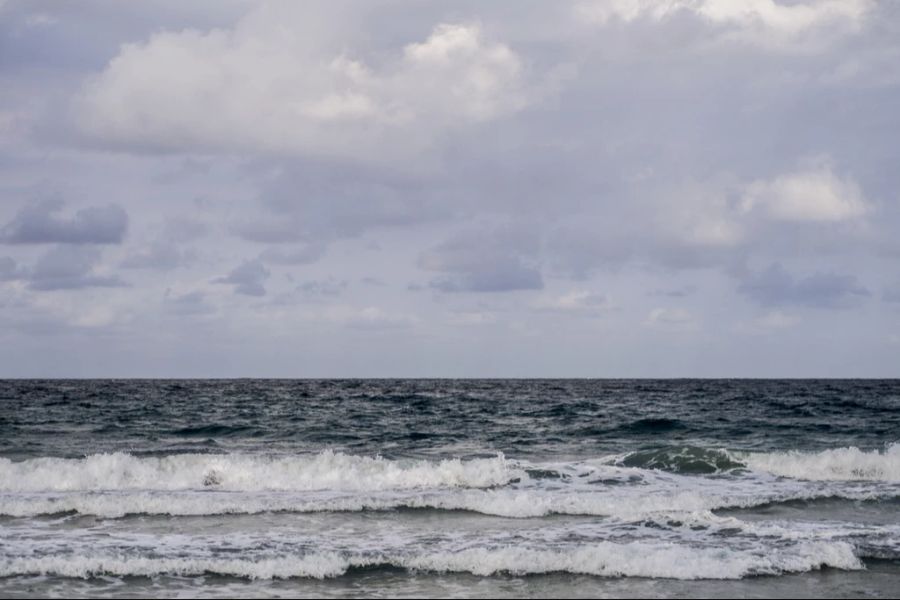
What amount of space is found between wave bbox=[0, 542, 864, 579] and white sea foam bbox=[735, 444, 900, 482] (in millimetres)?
10947

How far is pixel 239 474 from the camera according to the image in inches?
926

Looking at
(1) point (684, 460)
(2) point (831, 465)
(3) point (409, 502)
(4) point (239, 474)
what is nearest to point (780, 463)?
(2) point (831, 465)

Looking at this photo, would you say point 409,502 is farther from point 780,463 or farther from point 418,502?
point 780,463

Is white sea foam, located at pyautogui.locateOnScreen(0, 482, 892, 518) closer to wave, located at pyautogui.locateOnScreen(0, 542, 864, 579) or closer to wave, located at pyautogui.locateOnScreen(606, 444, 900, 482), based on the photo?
wave, located at pyautogui.locateOnScreen(606, 444, 900, 482)

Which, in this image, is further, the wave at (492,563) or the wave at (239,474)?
the wave at (239,474)

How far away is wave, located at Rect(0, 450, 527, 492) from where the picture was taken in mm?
22750

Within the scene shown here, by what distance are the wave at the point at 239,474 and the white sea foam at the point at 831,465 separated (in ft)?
27.4

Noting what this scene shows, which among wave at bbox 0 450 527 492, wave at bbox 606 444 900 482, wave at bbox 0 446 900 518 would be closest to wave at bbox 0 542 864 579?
wave at bbox 0 446 900 518

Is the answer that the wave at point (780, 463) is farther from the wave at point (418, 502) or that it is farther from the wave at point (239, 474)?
the wave at point (239, 474)

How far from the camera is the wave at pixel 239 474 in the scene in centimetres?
2275

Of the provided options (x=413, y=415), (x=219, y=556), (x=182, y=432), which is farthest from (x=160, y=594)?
(x=413, y=415)

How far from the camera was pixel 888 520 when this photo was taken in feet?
60.5

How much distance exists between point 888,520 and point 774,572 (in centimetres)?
630

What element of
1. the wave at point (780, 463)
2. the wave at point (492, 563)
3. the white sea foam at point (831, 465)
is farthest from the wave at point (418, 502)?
the wave at point (492, 563)
